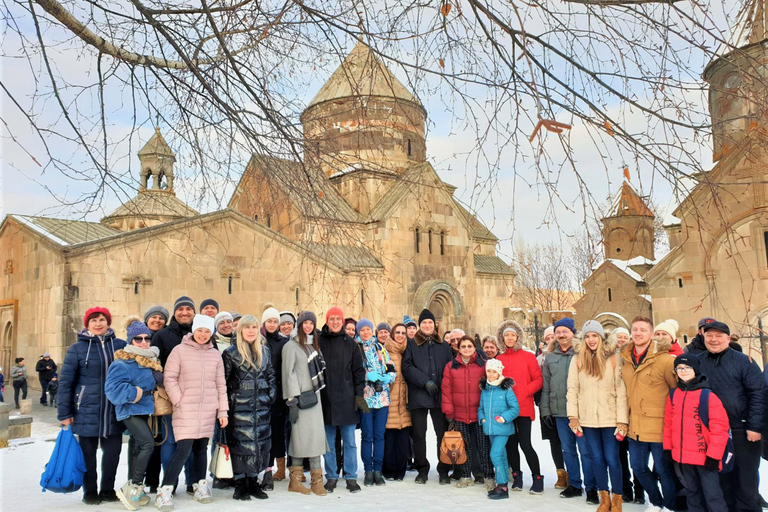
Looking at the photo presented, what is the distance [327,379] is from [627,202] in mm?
3323

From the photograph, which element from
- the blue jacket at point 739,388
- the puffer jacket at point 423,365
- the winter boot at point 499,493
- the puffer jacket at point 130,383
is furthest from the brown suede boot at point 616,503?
the puffer jacket at point 130,383

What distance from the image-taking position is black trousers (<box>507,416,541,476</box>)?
16.9ft

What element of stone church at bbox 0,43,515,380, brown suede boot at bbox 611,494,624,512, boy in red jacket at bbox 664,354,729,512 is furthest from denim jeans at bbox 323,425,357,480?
stone church at bbox 0,43,515,380

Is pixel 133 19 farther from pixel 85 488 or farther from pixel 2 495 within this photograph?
pixel 2 495

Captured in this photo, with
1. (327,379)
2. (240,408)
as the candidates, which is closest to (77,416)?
(240,408)

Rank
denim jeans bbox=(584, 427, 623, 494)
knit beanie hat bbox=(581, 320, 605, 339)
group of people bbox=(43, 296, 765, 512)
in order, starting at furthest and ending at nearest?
knit beanie hat bbox=(581, 320, 605, 339), denim jeans bbox=(584, 427, 623, 494), group of people bbox=(43, 296, 765, 512)

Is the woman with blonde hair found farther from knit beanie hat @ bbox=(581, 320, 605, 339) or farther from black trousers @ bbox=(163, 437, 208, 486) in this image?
black trousers @ bbox=(163, 437, 208, 486)

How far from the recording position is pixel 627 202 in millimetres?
2902

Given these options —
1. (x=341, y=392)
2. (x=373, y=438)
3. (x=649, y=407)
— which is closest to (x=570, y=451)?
(x=649, y=407)

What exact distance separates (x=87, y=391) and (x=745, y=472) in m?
5.01

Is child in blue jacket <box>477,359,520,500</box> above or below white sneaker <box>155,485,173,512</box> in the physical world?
above

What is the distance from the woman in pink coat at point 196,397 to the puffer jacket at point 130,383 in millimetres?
144

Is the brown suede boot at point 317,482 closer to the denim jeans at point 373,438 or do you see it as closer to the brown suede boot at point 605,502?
the denim jeans at point 373,438

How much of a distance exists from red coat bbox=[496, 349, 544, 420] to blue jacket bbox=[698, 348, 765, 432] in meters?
1.43
